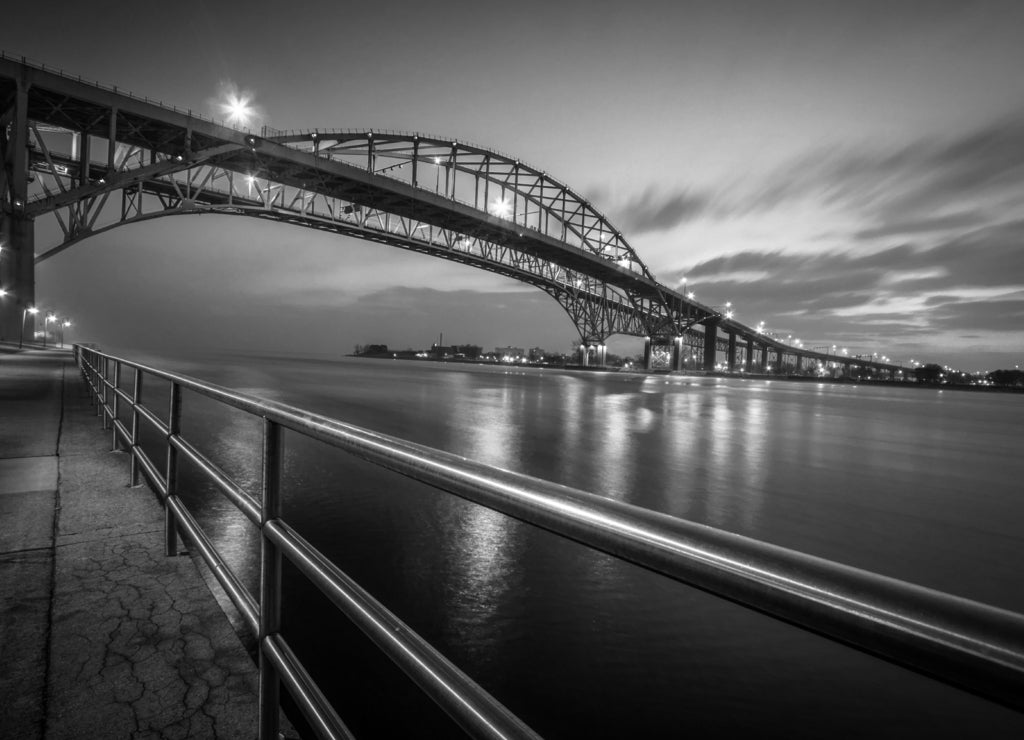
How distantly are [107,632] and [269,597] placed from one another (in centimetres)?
121

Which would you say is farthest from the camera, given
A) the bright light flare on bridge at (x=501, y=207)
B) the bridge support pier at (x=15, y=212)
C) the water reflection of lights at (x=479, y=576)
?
the bright light flare on bridge at (x=501, y=207)

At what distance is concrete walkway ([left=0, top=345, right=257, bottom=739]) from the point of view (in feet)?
6.05

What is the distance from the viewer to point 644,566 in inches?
28.3

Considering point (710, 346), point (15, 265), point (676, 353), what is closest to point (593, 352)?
point (676, 353)

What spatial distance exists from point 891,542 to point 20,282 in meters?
31.3

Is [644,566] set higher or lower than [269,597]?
higher

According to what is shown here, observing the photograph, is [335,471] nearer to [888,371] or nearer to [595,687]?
[595,687]

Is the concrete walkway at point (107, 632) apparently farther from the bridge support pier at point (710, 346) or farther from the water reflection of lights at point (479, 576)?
the bridge support pier at point (710, 346)

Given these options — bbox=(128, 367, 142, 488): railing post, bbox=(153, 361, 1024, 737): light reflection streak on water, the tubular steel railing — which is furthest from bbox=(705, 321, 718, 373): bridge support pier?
the tubular steel railing

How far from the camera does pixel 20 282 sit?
23.4 metres

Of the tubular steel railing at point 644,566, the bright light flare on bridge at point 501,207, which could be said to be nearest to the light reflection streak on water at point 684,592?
the tubular steel railing at point 644,566

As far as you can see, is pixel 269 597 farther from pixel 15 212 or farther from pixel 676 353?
pixel 676 353

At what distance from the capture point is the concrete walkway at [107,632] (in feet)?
6.05

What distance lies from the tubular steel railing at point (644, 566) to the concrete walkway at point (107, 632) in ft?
1.67
